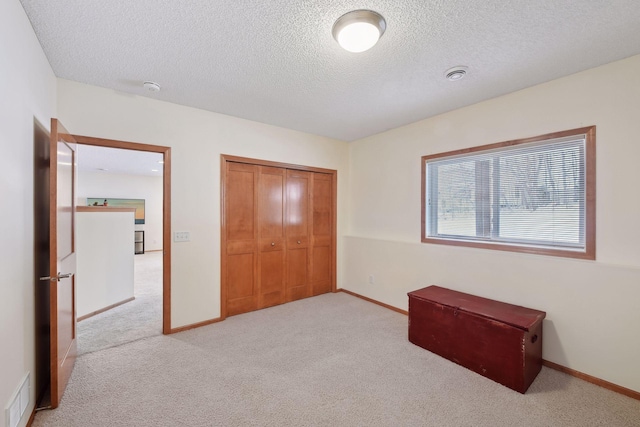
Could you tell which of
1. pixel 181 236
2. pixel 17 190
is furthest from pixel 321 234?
pixel 17 190

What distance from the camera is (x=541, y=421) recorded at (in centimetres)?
174

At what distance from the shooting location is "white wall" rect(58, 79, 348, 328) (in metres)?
2.65

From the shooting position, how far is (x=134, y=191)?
8.70 m

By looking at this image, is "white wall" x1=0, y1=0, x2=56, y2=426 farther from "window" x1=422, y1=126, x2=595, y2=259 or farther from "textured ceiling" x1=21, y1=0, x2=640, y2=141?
"window" x1=422, y1=126, x2=595, y2=259

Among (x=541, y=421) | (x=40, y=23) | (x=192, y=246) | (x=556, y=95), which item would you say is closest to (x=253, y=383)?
(x=192, y=246)

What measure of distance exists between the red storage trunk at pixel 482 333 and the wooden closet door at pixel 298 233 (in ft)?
6.06

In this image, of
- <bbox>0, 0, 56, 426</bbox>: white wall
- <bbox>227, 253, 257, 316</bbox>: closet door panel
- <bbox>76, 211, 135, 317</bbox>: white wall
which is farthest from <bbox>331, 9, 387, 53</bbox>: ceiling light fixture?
<bbox>76, 211, 135, 317</bbox>: white wall

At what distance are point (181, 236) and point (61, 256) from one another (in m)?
1.11

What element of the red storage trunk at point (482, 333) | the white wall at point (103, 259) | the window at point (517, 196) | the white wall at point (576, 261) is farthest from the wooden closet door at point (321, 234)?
the white wall at point (103, 259)

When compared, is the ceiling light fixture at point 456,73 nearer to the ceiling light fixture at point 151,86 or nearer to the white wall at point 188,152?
the white wall at point 188,152

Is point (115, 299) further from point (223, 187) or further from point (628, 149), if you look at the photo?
point (628, 149)

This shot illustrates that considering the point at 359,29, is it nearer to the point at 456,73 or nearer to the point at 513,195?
the point at 456,73

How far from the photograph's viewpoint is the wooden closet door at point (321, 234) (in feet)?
14.2

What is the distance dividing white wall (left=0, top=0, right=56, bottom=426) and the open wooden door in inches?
4.8
